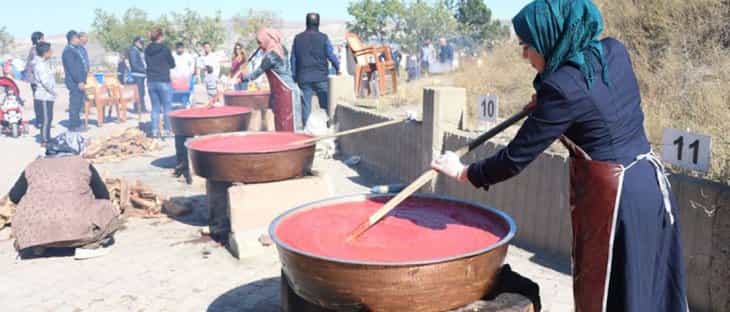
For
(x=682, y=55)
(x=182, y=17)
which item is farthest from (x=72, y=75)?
(x=182, y=17)

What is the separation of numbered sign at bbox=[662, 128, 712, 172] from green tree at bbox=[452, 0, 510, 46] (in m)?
22.1

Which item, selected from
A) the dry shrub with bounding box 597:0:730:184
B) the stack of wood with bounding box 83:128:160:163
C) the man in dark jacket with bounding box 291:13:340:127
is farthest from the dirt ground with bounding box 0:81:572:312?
the stack of wood with bounding box 83:128:160:163

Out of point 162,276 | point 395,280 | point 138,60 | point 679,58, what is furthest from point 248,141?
point 138,60

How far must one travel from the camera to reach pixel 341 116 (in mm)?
9398

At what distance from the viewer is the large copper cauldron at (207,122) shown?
7.11 m

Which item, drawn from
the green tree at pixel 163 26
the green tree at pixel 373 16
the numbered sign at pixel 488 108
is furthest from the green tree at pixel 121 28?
the numbered sign at pixel 488 108

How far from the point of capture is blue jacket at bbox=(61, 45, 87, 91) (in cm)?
1191

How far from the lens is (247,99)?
929 cm

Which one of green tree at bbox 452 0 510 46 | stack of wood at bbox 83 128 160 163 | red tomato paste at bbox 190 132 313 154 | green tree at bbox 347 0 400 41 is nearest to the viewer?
red tomato paste at bbox 190 132 313 154

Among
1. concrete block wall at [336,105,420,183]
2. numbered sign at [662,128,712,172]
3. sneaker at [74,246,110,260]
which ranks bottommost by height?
sneaker at [74,246,110,260]

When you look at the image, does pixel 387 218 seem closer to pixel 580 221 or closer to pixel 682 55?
pixel 580 221

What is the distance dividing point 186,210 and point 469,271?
4642 millimetres

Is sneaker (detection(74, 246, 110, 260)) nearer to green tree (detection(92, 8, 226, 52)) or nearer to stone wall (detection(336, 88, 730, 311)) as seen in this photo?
stone wall (detection(336, 88, 730, 311))

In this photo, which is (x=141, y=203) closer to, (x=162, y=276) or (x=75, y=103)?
(x=162, y=276)
